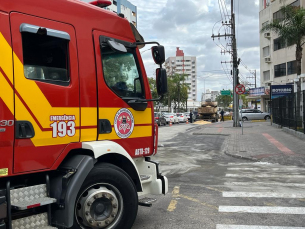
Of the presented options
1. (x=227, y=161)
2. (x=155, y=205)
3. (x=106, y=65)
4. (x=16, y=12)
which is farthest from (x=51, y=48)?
(x=227, y=161)

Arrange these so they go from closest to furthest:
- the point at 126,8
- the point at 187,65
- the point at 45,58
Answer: the point at 45,58
the point at 126,8
the point at 187,65

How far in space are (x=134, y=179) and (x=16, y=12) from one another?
A: 2476mm

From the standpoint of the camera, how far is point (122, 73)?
434 centimetres

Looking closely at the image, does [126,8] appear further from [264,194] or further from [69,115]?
[69,115]

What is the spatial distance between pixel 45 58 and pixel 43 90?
0.39m

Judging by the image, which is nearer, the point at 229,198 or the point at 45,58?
the point at 45,58

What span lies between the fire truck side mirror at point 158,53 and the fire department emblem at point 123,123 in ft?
2.65

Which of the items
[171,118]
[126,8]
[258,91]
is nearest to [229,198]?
[171,118]

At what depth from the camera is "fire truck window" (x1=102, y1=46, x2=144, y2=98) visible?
4.12 meters

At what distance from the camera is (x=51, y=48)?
140 inches

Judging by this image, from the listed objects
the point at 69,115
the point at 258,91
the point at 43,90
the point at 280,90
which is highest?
the point at 258,91

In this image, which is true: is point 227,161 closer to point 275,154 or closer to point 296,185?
point 275,154

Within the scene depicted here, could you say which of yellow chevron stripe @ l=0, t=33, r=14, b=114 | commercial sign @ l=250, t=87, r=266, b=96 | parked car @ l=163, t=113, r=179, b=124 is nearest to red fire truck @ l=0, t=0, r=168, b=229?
yellow chevron stripe @ l=0, t=33, r=14, b=114

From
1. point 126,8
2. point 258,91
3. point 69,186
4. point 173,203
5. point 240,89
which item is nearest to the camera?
point 69,186
